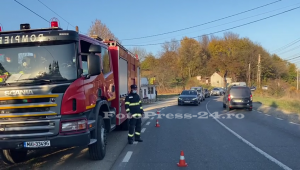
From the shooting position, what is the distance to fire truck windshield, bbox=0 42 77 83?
5.54 m

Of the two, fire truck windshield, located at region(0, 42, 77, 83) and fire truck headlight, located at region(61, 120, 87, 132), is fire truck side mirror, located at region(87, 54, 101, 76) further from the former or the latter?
fire truck headlight, located at region(61, 120, 87, 132)

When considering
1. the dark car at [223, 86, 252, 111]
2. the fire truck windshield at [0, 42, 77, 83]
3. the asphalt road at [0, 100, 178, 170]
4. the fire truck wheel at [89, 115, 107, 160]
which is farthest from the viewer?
the dark car at [223, 86, 252, 111]

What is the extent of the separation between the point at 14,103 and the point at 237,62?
217ft

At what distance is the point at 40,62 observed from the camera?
559cm

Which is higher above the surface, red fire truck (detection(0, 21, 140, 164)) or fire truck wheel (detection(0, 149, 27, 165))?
red fire truck (detection(0, 21, 140, 164))

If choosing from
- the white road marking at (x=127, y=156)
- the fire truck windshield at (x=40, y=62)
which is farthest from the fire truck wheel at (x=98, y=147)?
the fire truck windshield at (x=40, y=62)

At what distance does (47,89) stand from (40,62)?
2.19 ft

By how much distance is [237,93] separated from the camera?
19969 millimetres

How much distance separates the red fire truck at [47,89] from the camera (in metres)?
5.27

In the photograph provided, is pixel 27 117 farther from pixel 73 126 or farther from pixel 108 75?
pixel 108 75

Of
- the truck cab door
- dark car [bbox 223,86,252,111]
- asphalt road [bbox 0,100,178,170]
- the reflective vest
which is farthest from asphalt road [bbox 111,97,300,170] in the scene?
dark car [bbox 223,86,252,111]

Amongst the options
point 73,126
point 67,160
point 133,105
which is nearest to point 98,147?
point 67,160

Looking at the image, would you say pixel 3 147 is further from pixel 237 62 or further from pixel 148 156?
pixel 237 62

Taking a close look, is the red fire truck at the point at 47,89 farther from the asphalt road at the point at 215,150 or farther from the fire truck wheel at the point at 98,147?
the asphalt road at the point at 215,150
